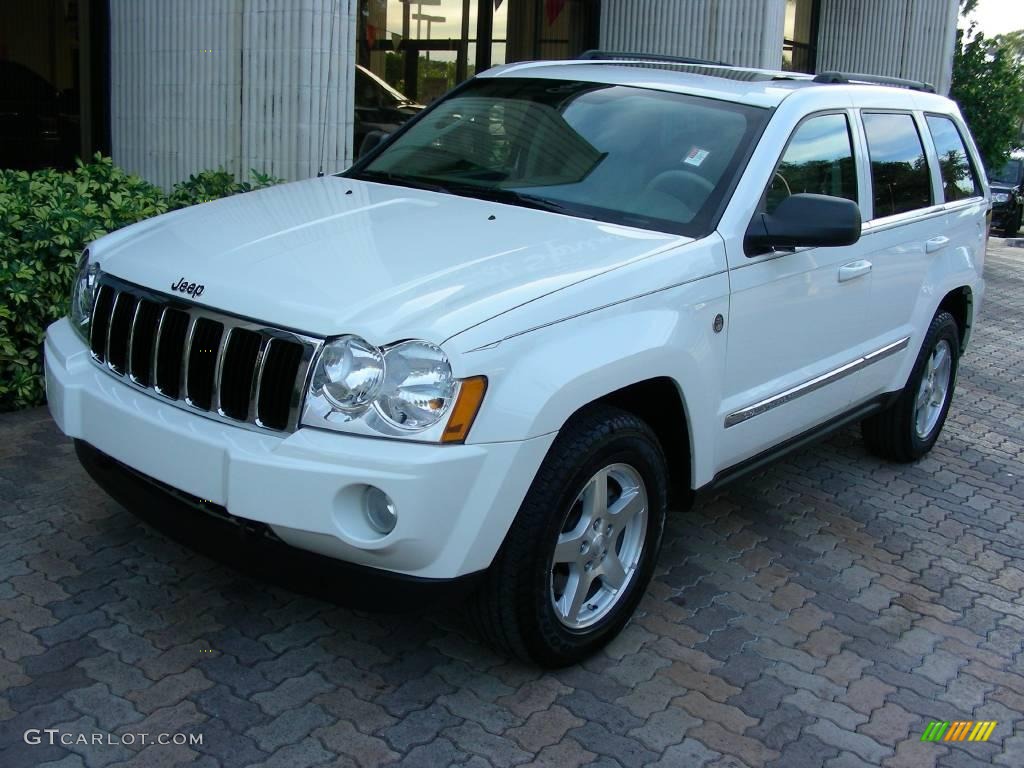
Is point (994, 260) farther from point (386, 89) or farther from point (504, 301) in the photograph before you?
point (504, 301)

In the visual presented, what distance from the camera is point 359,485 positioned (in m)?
2.98

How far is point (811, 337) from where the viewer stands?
4477 millimetres

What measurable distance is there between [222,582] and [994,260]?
1564cm

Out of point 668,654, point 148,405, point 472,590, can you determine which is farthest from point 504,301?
point 668,654

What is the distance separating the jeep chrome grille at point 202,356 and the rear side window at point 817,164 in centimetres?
196

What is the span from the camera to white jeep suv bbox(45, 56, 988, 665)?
3039 millimetres

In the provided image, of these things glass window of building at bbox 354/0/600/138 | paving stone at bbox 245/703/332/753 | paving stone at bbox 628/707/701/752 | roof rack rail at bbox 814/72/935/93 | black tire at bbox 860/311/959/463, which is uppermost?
glass window of building at bbox 354/0/600/138

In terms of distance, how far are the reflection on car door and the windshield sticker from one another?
0.88 ft

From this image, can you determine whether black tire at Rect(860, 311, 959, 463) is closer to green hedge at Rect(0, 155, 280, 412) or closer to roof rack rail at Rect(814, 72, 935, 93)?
roof rack rail at Rect(814, 72, 935, 93)

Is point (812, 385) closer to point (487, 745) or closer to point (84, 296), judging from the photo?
point (487, 745)

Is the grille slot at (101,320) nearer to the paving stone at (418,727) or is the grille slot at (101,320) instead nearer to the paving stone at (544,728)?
the paving stone at (418,727)

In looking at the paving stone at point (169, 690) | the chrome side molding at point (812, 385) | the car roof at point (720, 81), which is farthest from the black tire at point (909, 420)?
the paving stone at point (169, 690)

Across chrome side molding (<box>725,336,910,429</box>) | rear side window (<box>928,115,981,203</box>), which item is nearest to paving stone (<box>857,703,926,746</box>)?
chrome side molding (<box>725,336,910,429</box>)

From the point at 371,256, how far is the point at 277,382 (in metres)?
0.57
